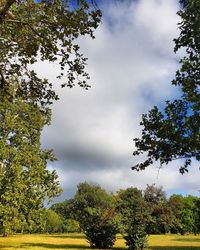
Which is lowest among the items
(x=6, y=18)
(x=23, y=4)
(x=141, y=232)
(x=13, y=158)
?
(x=141, y=232)

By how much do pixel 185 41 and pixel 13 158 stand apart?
111ft

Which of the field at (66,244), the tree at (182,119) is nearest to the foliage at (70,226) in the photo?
the field at (66,244)

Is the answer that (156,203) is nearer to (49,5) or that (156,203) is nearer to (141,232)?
(141,232)

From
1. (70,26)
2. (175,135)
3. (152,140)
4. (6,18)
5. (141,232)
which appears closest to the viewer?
(6,18)

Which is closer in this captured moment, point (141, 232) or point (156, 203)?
point (141, 232)

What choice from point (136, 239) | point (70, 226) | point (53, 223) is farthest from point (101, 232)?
point (53, 223)

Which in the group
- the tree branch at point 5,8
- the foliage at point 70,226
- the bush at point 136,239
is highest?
the foliage at point 70,226

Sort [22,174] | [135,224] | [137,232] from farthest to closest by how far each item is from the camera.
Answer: [22,174], [135,224], [137,232]

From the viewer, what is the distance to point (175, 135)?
17.4 metres

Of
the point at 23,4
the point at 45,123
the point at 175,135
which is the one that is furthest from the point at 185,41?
the point at 45,123

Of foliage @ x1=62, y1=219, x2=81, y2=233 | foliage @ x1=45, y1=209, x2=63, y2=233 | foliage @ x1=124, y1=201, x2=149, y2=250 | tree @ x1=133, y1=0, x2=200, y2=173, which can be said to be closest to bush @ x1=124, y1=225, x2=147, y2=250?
A: foliage @ x1=124, y1=201, x2=149, y2=250

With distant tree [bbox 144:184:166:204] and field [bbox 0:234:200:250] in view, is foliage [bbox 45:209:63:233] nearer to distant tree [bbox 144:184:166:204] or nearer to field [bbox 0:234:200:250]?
field [bbox 0:234:200:250]

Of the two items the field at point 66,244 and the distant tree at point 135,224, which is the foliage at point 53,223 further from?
the distant tree at point 135,224

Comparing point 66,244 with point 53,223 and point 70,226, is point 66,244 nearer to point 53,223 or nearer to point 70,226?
point 70,226
